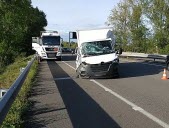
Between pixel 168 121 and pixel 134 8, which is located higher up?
pixel 134 8

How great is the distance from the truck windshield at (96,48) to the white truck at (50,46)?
2031 centimetres

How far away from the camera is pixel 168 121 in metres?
8.12

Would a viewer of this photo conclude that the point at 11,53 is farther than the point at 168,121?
Yes

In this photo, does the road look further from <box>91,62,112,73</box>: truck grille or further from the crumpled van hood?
the crumpled van hood

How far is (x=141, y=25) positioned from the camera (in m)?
59.8

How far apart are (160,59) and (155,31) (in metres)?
30.4

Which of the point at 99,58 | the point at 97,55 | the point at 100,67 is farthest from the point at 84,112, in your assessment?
the point at 97,55

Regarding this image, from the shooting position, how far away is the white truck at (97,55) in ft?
59.1

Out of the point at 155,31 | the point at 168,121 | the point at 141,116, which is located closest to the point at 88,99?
the point at 141,116

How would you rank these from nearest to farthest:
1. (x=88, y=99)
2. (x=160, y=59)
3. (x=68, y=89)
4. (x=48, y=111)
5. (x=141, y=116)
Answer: (x=141, y=116), (x=48, y=111), (x=88, y=99), (x=68, y=89), (x=160, y=59)

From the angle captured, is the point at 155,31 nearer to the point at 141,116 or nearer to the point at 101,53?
the point at 101,53

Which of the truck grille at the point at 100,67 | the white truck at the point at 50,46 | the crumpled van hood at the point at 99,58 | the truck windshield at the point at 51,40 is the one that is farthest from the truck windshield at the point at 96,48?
the truck windshield at the point at 51,40

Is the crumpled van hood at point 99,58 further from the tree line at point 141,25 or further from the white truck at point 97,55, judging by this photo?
the tree line at point 141,25

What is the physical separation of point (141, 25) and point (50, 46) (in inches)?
894
